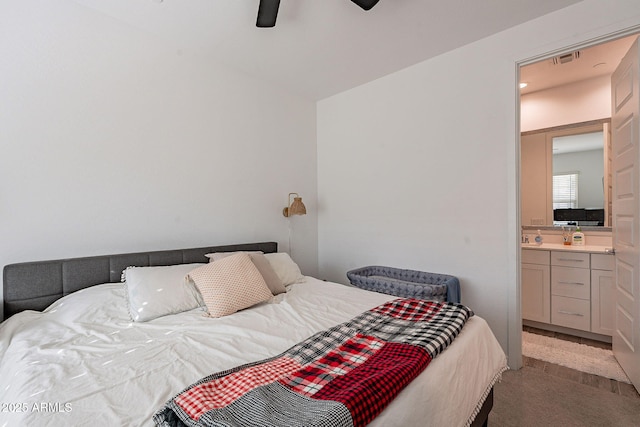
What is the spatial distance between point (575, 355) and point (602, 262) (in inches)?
36.0

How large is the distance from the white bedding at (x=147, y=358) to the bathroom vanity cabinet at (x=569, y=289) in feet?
6.77

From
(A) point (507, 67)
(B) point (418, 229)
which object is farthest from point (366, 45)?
(B) point (418, 229)

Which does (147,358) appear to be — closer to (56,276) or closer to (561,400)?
(56,276)

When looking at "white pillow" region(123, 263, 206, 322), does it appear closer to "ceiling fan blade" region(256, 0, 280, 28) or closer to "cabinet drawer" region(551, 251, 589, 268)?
"ceiling fan blade" region(256, 0, 280, 28)

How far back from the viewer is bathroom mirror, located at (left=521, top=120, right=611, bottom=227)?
129 inches

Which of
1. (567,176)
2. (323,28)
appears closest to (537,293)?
(567,176)

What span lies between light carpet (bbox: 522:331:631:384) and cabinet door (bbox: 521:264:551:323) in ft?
0.82

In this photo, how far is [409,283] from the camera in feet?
8.75

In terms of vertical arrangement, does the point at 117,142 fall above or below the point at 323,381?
above

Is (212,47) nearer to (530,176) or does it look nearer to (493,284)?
(493,284)

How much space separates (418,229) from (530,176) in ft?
6.10

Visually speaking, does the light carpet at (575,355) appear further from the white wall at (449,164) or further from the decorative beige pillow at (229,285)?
the decorative beige pillow at (229,285)

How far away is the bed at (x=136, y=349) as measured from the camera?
97 cm

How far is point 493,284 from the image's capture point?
2.53 metres
